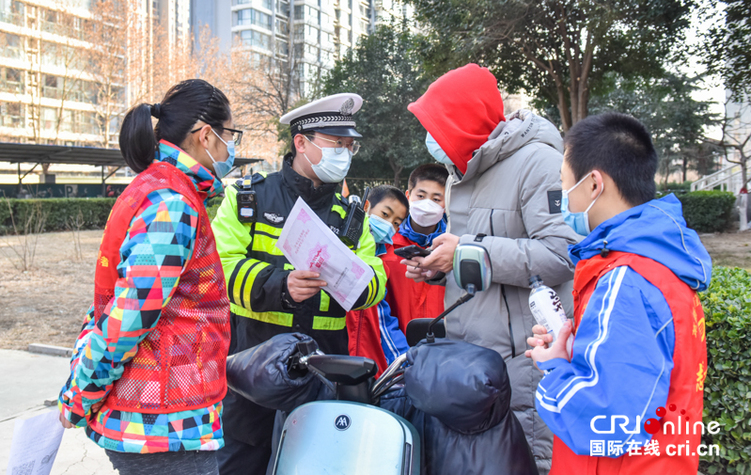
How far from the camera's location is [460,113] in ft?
6.85

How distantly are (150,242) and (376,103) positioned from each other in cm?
1632

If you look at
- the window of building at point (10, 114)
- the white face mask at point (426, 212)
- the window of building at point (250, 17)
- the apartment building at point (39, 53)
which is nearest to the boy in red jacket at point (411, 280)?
the white face mask at point (426, 212)

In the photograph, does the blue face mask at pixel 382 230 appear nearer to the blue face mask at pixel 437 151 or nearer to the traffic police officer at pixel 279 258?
the traffic police officer at pixel 279 258

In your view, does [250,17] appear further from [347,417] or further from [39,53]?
[347,417]

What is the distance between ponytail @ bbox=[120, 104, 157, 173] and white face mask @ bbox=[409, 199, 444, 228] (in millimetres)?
1770

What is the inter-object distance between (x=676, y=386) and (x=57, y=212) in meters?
19.9

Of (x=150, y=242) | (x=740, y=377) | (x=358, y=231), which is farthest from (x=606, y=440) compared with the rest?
(x=740, y=377)

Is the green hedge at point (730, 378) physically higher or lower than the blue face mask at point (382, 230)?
lower

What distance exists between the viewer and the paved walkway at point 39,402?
3.37 meters

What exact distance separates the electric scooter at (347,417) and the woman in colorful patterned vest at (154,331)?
0.22 m

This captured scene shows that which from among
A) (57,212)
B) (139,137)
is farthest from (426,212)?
(57,212)

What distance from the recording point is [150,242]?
56.0 inches

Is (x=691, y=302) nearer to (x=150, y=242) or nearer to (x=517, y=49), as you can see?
(x=150, y=242)

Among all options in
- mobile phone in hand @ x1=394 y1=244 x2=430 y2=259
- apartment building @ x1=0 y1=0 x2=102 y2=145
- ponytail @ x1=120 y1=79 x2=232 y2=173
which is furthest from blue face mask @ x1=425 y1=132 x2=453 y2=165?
apartment building @ x1=0 y1=0 x2=102 y2=145
